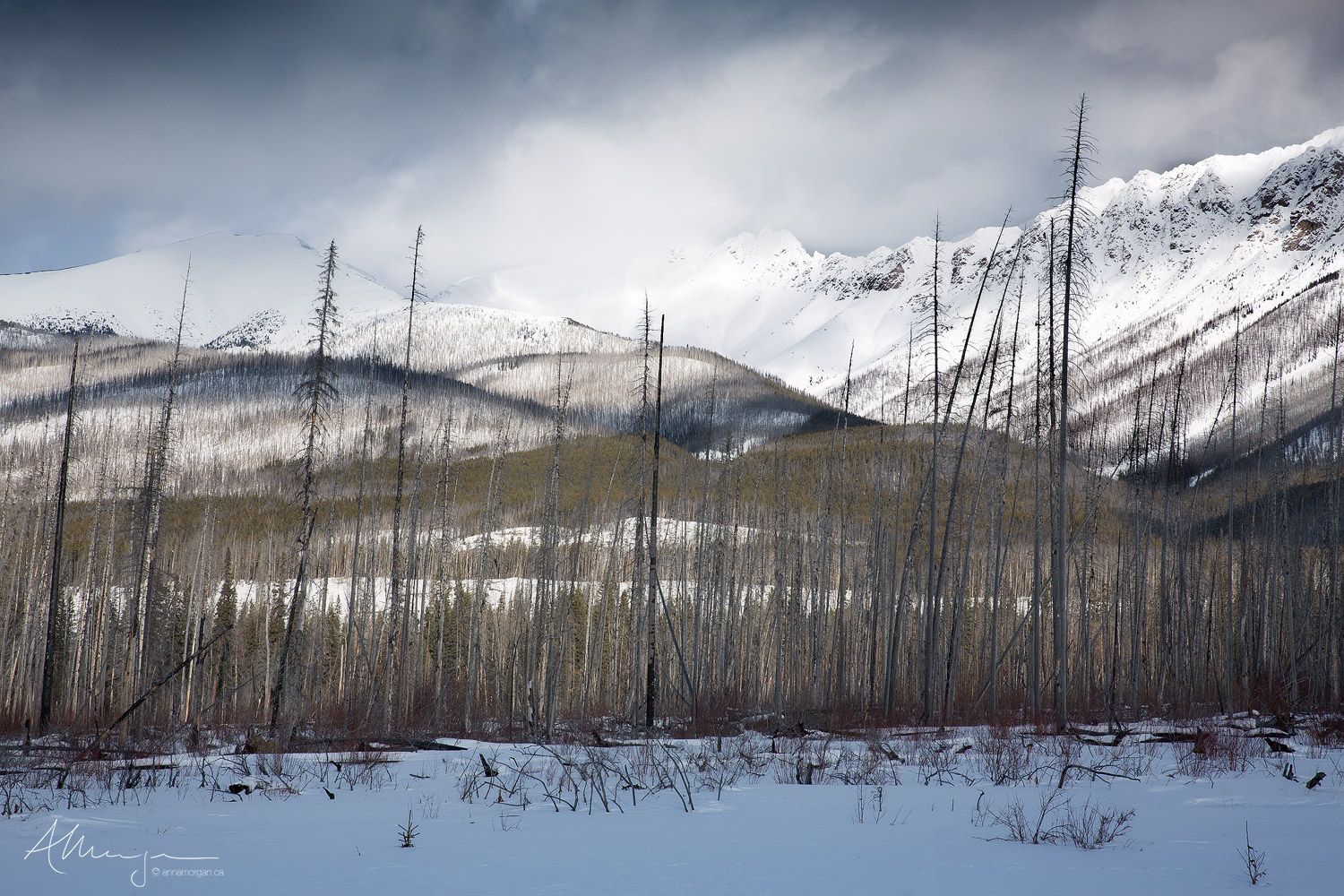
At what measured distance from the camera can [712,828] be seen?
571 cm

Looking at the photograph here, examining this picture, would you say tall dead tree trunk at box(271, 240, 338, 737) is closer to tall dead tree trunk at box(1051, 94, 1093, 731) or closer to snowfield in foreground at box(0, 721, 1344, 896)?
Result: snowfield in foreground at box(0, 721, 1344, 896)

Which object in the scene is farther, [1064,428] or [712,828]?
[1064,428]

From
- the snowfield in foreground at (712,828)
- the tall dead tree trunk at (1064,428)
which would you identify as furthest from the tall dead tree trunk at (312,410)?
the tall dead tree trunk at (1064,428)

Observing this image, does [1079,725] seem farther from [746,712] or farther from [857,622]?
[857,622]

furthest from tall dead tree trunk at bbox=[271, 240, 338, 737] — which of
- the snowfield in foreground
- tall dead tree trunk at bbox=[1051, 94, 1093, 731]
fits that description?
tall dead tree trunk at bbox=[1051, 94, 1093, 731]

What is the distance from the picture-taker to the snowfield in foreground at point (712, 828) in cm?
415

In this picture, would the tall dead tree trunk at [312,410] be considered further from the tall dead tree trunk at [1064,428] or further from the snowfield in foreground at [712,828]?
the tall dead tree trunk at [1064,428]

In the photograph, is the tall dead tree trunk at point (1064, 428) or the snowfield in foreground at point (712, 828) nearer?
the snowfield in foreground at point (712, 828)

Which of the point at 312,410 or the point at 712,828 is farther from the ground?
the point at 312,410

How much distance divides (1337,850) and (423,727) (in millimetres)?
19776

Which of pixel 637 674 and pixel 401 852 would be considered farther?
pixel 637 674

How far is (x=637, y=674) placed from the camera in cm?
2095

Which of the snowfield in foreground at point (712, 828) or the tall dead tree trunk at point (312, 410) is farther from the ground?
the tall dead tree trunk at point (312, 410)

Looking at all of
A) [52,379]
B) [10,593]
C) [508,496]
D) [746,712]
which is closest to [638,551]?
[746,712]
